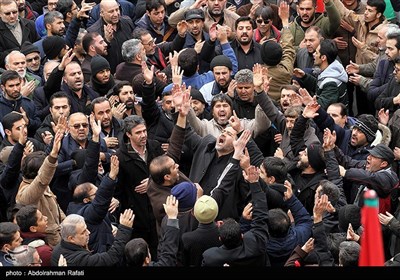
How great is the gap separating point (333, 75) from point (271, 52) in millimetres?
827

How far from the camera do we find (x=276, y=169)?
10680 millimetres

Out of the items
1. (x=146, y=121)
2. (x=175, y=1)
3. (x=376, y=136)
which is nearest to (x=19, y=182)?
(x=146, y=121)

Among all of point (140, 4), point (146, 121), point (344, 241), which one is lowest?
point (140, 4)

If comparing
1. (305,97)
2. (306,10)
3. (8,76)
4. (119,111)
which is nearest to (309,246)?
(305,97)

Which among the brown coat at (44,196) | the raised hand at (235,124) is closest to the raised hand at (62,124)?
the brown coat at (44,196)

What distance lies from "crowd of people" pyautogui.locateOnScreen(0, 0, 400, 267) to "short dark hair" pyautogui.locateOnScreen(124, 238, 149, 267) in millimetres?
16

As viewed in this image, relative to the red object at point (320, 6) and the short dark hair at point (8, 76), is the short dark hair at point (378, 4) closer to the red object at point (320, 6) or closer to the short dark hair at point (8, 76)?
the red object at point (320, 6)

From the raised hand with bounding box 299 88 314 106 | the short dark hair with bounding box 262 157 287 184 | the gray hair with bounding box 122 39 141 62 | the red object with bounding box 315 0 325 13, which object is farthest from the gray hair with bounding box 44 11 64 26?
the short dark hair with bounding box 262 157 287 184

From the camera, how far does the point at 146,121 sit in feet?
40.8

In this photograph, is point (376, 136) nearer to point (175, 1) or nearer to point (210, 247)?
point (210, 247)

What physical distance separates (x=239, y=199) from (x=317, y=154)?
3.31ft

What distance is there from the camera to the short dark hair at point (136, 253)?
29.5 feet

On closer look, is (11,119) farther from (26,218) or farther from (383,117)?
(383,117)

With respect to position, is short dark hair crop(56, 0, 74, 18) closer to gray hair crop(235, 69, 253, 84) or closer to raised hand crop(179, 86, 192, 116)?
gray hair crop(235, 69, 253, 84)
